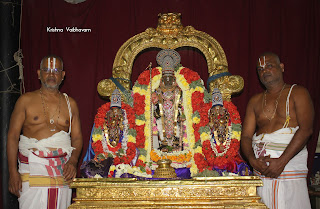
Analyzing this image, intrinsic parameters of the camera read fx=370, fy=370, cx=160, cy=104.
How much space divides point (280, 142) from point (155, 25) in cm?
283

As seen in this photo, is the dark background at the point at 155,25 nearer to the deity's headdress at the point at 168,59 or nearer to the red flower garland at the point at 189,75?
the red flower garland at the point at 189,75

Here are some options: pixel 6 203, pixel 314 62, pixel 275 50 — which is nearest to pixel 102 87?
pixel 6 203

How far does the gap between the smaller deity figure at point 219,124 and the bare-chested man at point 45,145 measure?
6.18ft

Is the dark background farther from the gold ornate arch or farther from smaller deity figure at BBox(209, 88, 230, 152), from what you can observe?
smaller deity figure at BBox(209, 88, 230, 152)

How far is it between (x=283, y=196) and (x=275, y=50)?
8.30 ft

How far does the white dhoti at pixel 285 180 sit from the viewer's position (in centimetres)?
466

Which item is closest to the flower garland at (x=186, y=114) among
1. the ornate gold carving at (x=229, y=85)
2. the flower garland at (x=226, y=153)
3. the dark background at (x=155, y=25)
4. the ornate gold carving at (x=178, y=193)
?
the flower garland at (x=226, y=153)

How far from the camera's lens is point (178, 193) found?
4.35 meters

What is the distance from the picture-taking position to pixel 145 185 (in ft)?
14.3

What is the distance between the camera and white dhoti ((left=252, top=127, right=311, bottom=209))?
466 cm

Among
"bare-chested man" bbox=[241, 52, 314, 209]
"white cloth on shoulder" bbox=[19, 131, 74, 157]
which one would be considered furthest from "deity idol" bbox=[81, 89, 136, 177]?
"bare-chested man" bbox=[241, 52, 314, 209]

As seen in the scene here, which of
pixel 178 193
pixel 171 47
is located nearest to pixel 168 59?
pixel 171 47

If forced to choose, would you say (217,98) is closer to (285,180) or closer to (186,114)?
(186,114)

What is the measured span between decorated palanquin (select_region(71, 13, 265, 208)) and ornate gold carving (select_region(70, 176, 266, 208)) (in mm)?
12
